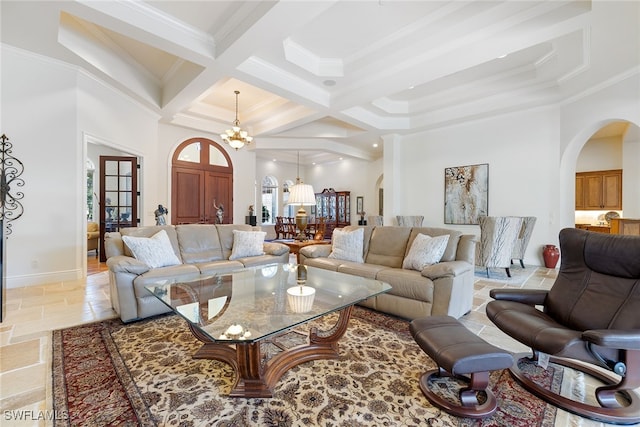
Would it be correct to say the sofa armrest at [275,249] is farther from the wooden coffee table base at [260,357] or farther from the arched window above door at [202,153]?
the arched window above door at [202,153]

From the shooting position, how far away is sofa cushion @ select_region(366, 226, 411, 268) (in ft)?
12.2

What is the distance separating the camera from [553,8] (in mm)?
3082

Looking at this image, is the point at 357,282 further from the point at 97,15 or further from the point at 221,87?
the point at 221,87

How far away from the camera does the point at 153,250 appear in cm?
334

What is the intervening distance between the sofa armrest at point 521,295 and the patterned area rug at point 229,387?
55cm

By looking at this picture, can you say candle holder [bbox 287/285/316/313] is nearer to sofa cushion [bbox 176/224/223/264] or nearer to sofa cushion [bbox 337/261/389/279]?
sofa cushion [bbox 337/261/389/279]

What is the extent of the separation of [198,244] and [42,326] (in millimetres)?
1751

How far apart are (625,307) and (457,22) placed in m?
3.32

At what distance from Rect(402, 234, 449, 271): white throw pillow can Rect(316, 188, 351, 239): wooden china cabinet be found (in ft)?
23.7

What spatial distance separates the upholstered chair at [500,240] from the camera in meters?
4.72

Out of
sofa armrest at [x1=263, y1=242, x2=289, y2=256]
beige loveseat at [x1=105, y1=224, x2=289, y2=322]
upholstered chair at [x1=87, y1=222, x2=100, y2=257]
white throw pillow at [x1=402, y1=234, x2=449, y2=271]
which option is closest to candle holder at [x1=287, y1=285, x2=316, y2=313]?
beige loveseat at [x1=105, y1=224, x2=289, y2=322]


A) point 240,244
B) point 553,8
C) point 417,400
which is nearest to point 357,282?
point 417,400

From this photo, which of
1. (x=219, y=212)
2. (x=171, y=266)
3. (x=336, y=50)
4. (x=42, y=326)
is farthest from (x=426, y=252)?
(x=219, y=212)

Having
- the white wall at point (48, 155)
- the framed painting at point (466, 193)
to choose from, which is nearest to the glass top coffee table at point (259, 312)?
the white wall at point (48, 155)
